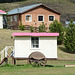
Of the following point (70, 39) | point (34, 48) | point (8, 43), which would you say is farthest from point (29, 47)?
point (70, 39)

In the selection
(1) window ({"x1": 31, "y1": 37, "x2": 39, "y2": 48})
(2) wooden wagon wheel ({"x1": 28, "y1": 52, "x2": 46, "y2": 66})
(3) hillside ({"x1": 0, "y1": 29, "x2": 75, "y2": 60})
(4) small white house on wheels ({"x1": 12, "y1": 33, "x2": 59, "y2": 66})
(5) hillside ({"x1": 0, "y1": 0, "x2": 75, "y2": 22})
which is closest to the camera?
(2) wooden wagon wheel ({"x1": 28, "y1": 52, "x2": 46, "y2": 66})

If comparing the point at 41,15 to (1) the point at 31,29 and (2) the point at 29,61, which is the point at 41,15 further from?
(2) the point at 29,61

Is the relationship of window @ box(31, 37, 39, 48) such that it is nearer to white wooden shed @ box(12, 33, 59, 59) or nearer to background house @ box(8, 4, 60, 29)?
white wooden shed @ box(12, 33, 59, 59)

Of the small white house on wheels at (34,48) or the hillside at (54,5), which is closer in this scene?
the small white house on wheels at (34,48)

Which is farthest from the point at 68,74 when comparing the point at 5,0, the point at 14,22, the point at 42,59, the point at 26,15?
the point at 5,0

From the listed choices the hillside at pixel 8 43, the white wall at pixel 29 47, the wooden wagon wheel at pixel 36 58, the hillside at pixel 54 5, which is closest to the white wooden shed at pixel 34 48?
the white wall at pixel 29 47

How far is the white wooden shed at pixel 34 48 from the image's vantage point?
21.9 meters

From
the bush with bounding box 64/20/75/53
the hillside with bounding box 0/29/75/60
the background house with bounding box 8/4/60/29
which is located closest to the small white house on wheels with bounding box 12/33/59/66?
the hillside with bounding box 0/29/75/60

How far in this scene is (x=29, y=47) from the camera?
2214cm

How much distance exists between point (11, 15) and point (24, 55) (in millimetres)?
39056

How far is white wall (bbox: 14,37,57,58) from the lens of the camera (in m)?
22.0

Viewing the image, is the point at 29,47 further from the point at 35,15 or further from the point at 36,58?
the point at 35,15

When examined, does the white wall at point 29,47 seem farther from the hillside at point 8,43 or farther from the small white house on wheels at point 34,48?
the hillside at point 8,43

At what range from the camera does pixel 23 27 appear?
1937 inches
